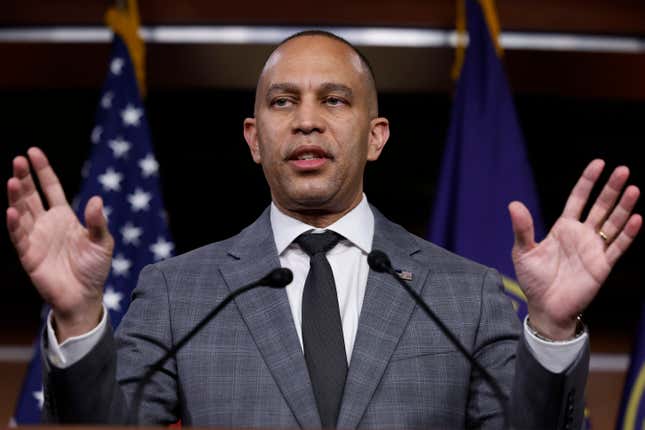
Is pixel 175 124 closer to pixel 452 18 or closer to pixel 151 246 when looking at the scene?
pixel 151 246

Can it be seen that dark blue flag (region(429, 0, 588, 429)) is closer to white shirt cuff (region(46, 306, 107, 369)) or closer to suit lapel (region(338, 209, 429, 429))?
suit lapel (region(338, 209, 429, 429))

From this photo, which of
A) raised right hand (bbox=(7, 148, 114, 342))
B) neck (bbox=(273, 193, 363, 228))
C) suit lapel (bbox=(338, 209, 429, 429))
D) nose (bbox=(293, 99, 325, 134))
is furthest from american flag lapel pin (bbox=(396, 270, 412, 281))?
raised right hand (bbox=(7, 148, 114, 342))

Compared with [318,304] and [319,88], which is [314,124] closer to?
[319,88]

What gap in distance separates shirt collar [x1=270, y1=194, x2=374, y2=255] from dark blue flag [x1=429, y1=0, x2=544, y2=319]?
110 centimetres

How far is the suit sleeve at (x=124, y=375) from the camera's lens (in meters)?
1.42

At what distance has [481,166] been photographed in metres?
3.05

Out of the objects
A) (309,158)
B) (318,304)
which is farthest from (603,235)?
(309,158)

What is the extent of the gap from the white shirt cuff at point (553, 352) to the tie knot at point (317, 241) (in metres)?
0.54

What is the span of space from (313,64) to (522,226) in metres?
0.72

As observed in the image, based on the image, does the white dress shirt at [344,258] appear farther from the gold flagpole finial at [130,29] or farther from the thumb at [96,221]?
the gold flagpole finial at [130,29]

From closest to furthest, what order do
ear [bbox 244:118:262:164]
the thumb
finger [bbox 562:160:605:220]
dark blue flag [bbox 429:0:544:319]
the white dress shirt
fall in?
the thumb, finger [bbox 562:160:605:220], the white dress shirt, ear [bbox 244:118:262:164], dark blue flag [bbox 429:0:544:319]

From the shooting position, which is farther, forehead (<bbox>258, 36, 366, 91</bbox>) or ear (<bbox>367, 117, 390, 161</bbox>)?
ear (<bbox>367, 117, 390, 161</bbox>)

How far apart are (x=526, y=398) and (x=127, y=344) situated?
0.76 metres

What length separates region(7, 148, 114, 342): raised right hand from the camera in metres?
1.42
